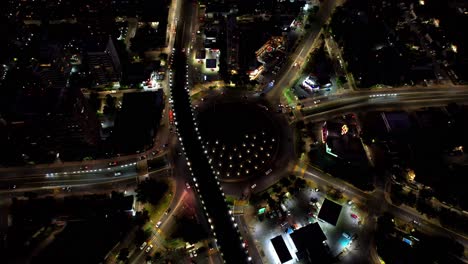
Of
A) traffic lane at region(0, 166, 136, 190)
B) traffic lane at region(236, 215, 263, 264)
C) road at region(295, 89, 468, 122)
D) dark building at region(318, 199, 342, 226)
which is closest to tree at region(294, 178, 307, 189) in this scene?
dark building at region(318, 199, 342, 226)

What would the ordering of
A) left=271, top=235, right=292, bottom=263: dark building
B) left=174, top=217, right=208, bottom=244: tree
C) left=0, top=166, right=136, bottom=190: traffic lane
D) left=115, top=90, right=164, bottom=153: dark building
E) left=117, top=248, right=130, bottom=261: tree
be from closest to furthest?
left=271, top=235, right=292, bottom=263: dark building
left=117, top=248, right=130, bottom=261: tree
left=174, top=217, right=208, bottom=244: tree
left=0, top=166, right=136, bottom=190: traffic lane
left=115, top=90, right=164, bottom=153: dark building

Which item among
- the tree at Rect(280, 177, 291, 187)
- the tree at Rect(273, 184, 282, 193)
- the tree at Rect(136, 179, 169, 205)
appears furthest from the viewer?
the tree at Rect(280, 177, 291, 187)

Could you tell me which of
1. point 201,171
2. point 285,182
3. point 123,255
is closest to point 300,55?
point 285,182

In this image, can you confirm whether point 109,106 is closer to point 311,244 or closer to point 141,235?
point 141,235

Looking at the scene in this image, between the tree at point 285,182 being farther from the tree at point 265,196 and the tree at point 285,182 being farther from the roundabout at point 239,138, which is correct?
the tree at point 265,196

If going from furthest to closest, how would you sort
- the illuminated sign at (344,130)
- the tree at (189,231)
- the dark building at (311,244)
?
the illuminated sign at (344,130), the tree at (189,231), the dark building at (311,244)

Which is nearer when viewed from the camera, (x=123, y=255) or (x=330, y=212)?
(x=123, y=255)

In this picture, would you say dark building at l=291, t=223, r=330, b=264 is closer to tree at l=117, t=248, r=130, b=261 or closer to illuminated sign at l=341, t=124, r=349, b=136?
illuminated sign at l=341, t=124, r=349, b=136

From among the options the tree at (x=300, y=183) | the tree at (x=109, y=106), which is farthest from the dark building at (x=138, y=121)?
the tree at (x=300, y=183)

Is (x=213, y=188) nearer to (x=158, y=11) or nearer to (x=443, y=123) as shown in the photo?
(x=443, y=123)
